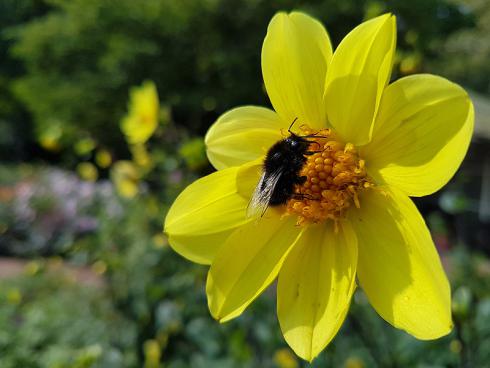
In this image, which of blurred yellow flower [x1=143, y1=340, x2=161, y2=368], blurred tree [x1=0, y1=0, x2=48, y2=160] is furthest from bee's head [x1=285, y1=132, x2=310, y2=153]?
blurred tree [x1=0, y1=0, x2=48, y2=160]

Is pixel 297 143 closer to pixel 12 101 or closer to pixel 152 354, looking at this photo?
pixel 152 354

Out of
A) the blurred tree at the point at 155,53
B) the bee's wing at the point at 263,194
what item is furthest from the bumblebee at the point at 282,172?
the blurred tree at the point at 155,53

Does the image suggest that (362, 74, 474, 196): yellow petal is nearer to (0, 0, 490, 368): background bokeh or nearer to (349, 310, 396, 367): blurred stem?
(0, 0, 490, 368): background bokeh

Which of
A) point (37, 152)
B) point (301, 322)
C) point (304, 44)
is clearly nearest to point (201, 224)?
point (301, 322)

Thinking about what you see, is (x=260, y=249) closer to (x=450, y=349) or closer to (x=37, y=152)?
(x=450, y=349)

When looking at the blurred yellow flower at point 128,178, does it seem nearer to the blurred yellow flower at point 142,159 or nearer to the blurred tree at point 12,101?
the blurred yellow flower at point 142,159

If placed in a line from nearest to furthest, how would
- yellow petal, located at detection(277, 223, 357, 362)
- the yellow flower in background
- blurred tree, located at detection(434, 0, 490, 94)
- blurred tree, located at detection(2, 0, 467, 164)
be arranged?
yellow petal, located at detection(277, 223, 357, 362) < the yellow flower in background < blurred tree, located at detection(2, 0, 467, 164) < blurred tree, located at detection(434, 0, 490, 94)
